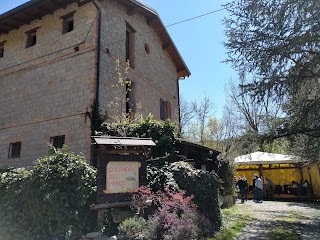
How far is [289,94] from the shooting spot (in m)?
8.36

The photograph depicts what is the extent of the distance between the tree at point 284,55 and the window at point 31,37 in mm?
9154

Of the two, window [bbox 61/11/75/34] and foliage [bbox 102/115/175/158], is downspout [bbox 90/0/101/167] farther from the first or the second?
window [bbox 61/11/75/34]

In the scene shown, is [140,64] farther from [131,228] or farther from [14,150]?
[131,228]

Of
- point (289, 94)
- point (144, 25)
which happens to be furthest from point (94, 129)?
point (144, 25)

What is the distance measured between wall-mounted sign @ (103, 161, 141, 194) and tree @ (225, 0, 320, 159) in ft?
14.7

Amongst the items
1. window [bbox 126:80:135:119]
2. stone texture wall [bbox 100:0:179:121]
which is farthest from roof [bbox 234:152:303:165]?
window [bbox 126:80:135:119]

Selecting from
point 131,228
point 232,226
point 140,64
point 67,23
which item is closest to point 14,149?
point 67,23

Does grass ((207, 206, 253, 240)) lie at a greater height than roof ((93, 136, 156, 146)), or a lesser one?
lesser

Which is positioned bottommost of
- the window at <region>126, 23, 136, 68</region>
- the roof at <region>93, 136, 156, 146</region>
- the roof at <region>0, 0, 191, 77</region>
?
the roof at <region>93, 136, 156, 146</region>

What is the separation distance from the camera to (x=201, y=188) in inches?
301

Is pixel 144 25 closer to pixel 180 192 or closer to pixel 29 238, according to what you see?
pixel 180 192

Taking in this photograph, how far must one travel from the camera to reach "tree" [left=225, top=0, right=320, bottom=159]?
7355 millimetres

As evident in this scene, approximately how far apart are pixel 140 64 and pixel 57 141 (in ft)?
18.7

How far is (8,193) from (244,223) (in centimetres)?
703
